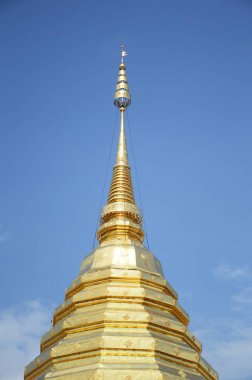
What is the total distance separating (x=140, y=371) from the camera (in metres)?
12.0

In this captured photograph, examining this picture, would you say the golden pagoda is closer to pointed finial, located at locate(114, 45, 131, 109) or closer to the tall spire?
the tall spire

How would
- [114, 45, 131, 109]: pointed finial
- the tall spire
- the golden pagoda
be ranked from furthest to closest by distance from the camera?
[114, 45, 131, 109]: pointed finial < the tall spire < the golden pagoda

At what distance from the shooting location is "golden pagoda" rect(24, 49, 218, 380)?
12.5m

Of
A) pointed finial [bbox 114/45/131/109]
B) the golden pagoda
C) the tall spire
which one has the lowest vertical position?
the golden pagoda

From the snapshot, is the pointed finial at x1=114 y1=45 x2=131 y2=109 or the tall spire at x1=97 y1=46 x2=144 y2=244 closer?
the tall spire at x1=97 y1=46 x2=144 y2=244

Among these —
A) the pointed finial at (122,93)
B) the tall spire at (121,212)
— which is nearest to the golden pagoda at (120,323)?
the tall spire at (121,212)

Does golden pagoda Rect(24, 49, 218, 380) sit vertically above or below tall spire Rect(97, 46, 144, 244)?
below

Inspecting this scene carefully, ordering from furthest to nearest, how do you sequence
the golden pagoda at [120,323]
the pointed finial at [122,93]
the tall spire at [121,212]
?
the pointed finial at [122,93] → the tall spire at [121,212] → the golden pagoda at [120,323]

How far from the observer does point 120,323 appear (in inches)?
525

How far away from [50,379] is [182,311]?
4160 millimetres

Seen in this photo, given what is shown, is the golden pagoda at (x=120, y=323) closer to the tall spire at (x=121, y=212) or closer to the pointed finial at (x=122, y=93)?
the tall spire at (x=121, y=212)

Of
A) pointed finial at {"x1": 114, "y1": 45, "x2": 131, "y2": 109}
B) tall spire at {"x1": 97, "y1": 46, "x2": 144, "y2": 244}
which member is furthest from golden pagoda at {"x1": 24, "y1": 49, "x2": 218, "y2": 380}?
pointed finial at {"x1": 114, "y1": 45, "x2": 131, "y2": 109}

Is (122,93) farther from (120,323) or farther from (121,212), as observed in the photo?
(120,323)

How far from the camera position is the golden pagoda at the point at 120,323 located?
12453mm
